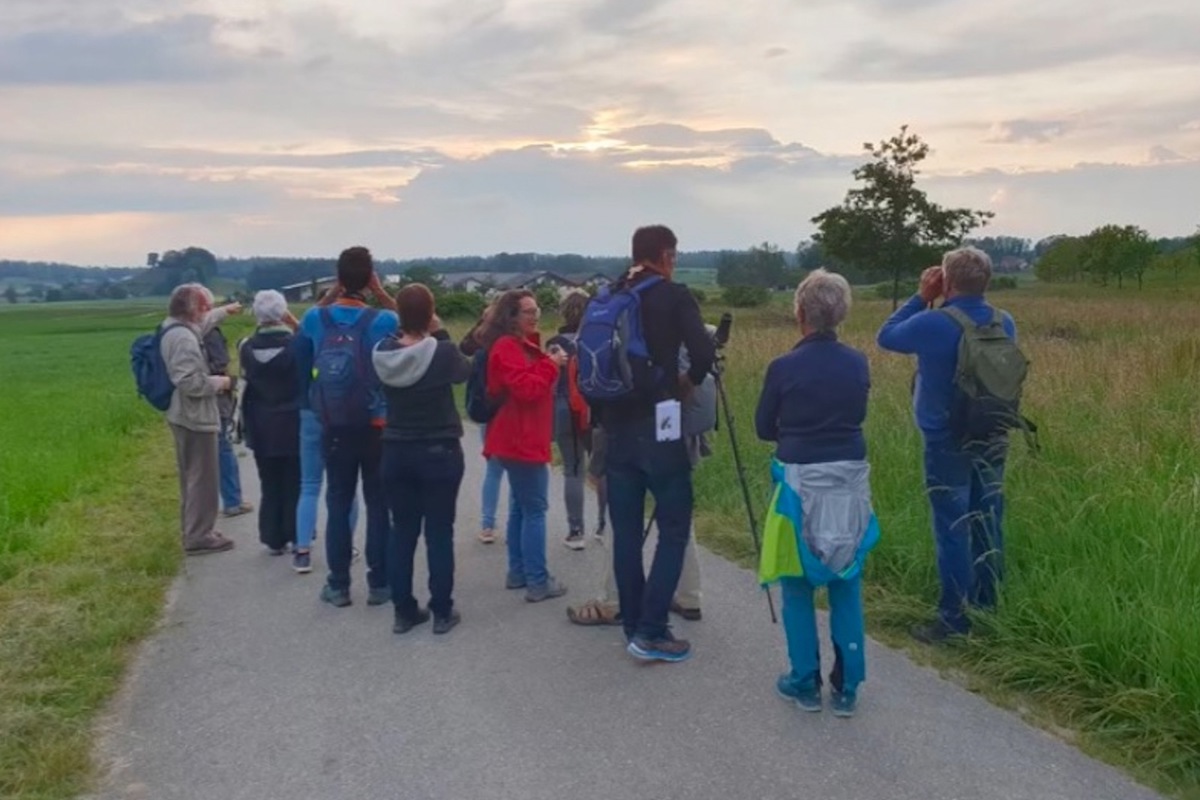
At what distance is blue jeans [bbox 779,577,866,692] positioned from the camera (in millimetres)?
4457

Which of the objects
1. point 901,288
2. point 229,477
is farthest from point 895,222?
point 229,477

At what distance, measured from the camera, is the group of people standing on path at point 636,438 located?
14.6 feet

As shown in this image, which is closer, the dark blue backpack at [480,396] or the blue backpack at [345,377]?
the blue backpack at [345,377]

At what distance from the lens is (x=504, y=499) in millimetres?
9031

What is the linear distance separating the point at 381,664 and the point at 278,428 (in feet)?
8.83

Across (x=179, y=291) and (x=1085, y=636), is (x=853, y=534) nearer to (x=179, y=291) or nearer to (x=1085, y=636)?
(x=1085, y=636)

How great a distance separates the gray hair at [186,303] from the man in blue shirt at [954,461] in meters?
4.91

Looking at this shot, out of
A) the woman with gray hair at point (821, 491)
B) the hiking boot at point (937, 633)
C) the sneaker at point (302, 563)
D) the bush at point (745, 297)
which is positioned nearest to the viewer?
the woman with gray hair at point (821, 491)

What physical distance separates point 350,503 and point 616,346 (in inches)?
→ 89.5

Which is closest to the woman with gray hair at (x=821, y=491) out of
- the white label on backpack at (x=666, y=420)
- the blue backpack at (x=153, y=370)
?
the white label on backpack at (x=666, y=420)

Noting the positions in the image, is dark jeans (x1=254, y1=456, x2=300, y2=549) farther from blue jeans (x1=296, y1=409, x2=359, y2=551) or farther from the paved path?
the paved path

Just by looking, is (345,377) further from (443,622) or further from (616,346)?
(616,346)

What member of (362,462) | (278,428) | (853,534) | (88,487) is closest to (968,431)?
(853,534)

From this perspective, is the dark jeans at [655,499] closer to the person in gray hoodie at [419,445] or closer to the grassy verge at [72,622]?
the person in gray hoodie at [419,445]
